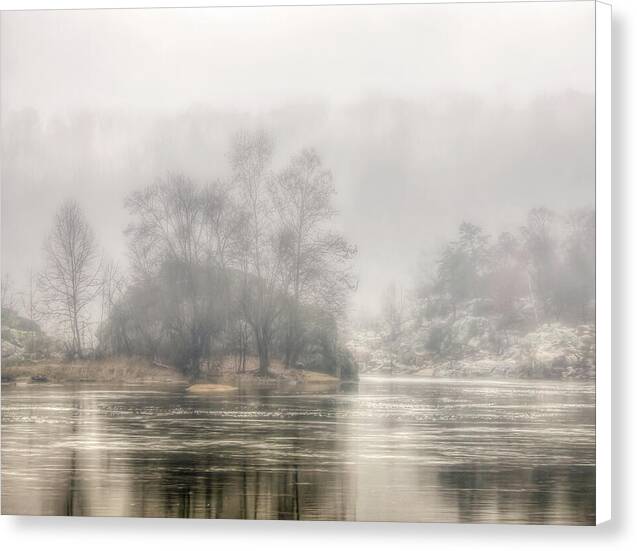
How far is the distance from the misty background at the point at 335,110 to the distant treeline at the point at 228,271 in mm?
98

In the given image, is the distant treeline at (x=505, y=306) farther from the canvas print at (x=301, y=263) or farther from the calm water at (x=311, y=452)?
the calm water at (x=311, y=452)

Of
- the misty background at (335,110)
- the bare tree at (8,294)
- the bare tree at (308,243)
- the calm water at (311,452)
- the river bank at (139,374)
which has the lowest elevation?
the calm water at (311,452)

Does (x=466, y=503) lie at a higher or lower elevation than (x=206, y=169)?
lower

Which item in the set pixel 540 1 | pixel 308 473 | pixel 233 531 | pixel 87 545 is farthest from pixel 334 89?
pixel 87 545

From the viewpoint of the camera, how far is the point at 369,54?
590 centimetres

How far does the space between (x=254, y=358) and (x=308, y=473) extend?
2.42ft

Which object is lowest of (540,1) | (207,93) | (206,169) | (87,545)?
(87,545)

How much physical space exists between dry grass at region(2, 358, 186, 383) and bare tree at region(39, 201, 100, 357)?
297 millimetres

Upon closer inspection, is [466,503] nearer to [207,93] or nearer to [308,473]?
[308,473]
